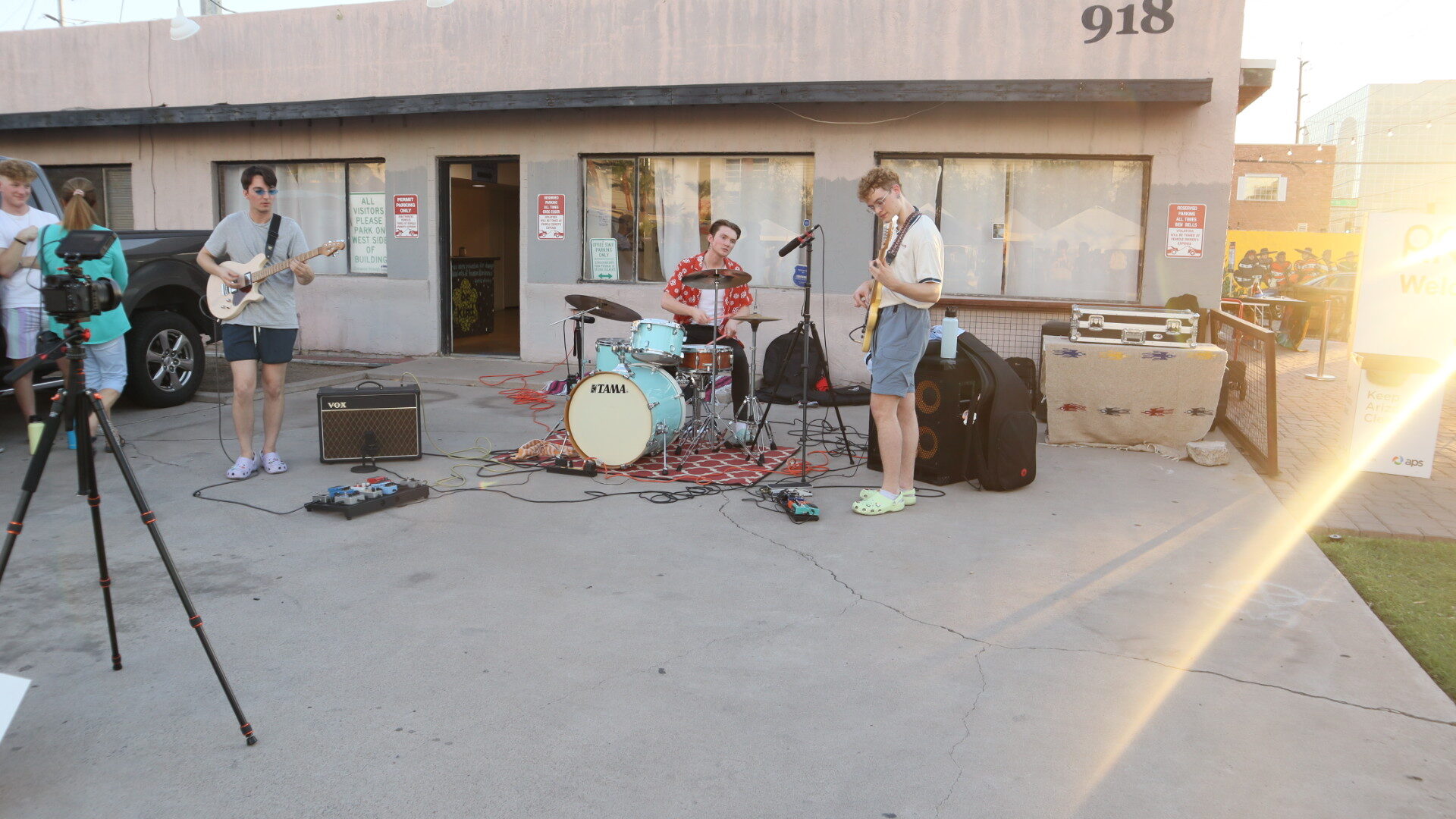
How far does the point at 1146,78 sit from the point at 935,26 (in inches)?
86.6

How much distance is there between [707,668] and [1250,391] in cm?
625

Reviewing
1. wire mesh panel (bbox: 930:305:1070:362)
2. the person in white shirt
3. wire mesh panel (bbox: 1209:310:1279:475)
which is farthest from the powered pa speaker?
the person in white shirt

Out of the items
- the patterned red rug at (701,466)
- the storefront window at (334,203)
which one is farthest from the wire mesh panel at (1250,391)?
the storefront window at (334,203)

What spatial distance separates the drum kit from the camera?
643cm

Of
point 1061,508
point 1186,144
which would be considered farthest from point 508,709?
point 1186,144

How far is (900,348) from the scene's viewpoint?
18.2 feet

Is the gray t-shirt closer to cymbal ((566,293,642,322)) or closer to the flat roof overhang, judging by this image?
cymbal ((566,293,642,322))

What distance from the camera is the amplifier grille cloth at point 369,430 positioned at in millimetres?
6609

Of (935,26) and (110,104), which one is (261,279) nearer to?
(935,26)

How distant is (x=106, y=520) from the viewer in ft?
17.4

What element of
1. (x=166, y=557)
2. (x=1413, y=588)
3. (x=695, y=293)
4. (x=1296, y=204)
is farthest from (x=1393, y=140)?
(x=166, y=557)

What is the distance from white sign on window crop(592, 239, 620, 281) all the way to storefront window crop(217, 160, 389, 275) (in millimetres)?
2882

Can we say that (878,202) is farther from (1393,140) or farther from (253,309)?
(1393,140)

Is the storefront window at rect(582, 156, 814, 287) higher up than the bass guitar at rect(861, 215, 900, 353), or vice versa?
the storefront window at rect(582, 156, 814, 287)
